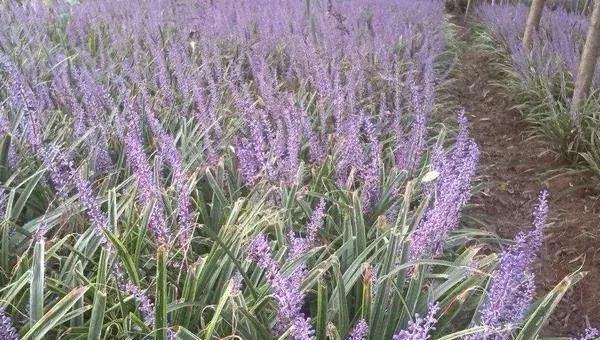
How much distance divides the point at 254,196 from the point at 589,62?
3.82 meters

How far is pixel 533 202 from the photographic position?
15.1 ft

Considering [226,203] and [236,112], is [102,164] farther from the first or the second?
[236,112]

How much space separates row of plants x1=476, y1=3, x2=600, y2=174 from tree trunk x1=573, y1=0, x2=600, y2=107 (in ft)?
0.28

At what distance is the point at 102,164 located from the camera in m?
2.98

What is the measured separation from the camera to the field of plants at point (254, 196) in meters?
1.88

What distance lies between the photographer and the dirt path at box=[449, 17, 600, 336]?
3.46m

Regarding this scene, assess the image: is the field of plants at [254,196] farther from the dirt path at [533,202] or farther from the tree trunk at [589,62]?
the tree trunk at [589,62]

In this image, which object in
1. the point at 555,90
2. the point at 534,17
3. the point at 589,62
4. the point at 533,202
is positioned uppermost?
the point at 589,62

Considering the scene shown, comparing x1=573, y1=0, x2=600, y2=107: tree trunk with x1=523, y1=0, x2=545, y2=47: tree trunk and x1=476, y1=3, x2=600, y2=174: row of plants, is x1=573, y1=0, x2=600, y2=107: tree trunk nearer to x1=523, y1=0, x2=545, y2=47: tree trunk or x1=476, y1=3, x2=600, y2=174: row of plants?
x1=476, y1=3, x2=600, y2=174: row of plants

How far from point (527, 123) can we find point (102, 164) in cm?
464

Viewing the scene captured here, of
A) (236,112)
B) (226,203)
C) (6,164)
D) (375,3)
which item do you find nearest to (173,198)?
(226,203)

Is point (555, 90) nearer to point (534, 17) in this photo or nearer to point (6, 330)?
point (534, 17)

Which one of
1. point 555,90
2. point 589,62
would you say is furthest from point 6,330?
point 555,90

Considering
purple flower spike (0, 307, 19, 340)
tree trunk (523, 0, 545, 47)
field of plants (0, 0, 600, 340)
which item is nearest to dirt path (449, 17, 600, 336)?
field of plants (0, 0, 600, 340)
